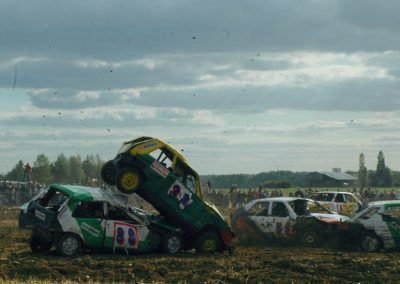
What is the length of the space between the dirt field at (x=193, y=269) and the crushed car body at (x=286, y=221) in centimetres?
324

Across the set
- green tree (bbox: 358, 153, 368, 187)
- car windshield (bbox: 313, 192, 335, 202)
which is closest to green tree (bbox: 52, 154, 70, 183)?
green tree (bbox: 358, 153, 368, 187)

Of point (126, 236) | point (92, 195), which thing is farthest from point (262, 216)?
point (92, 195)

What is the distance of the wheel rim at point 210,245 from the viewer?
66.7 feet

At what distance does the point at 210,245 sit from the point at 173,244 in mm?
1056

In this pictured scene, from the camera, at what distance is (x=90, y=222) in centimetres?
1869

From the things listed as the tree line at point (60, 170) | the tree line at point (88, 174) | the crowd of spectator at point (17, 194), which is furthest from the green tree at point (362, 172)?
the crowd of spectator at point (17, 194)

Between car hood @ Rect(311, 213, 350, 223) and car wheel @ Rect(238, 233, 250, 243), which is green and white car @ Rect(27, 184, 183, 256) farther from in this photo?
car hood @ Rect(311, 213, 350, 223)

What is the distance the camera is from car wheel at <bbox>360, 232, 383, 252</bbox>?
68.8 feet

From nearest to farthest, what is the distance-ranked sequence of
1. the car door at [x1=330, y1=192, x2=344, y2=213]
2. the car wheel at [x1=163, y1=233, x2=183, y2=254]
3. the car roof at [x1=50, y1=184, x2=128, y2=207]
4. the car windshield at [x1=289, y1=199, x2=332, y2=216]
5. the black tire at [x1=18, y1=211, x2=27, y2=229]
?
the car roof at [x1=50, y1=184, x2=128, y2=207], the car wheel at [x1=163, y1=233, x2=183, y2=254], the car windshield at [x1=289, y1=199, x2=332, y2=216], the black tire at [x1=18, y1=211, x2=27, y2=229], the car door at [x1=330, y1=192, x2=344, y2=213]

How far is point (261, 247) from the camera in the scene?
22.7 m

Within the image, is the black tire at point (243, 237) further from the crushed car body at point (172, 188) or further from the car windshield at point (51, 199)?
the car windshield at point (51, 199)

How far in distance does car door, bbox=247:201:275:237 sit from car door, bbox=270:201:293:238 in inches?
4.6

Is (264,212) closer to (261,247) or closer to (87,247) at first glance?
(261,247)

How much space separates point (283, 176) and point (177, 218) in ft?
403
